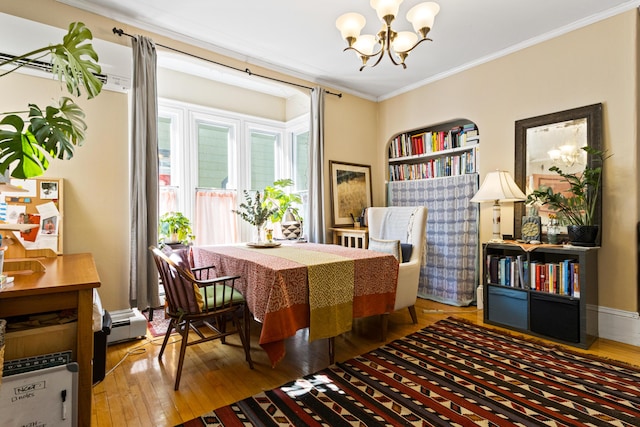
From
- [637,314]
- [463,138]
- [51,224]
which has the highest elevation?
[463,138]

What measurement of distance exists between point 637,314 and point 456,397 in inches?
77.9

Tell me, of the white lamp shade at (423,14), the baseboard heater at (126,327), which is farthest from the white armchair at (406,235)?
the baseboard heater at (126,327)

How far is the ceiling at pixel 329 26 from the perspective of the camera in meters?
2.80

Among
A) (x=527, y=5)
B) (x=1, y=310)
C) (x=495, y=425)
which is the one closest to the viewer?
(x=1, y=310)

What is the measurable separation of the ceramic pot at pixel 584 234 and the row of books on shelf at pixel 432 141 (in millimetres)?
1462

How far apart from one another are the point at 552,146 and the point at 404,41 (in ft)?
6.17

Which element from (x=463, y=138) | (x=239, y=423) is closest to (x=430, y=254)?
(x=463, y=138)

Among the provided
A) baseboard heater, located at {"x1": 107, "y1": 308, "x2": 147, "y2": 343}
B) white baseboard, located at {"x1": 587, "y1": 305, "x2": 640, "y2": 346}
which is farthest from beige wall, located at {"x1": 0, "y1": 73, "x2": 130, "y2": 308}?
white baseboard, located at {"x1": 587, "y1": 305, "x2": 640, "y2": 346}

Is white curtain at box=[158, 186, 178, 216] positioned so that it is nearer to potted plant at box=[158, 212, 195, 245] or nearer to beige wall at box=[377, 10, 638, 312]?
potted plant at box=[158, 212, 195, 245]

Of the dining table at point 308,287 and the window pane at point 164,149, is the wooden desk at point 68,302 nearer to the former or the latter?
the dining table at point 308,287

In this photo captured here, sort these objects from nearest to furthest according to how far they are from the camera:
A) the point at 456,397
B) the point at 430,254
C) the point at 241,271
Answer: the point at 456,397 < the point at 241,271 < the point at 430,254

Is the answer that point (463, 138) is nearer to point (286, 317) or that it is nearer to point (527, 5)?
point (527, 5)

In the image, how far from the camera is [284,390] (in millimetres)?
1977

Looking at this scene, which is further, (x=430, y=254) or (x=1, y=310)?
(x=430, y=254)
